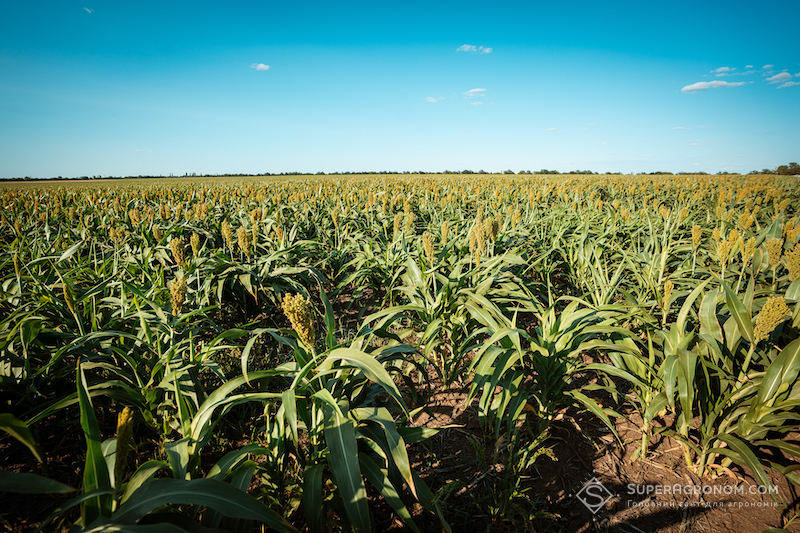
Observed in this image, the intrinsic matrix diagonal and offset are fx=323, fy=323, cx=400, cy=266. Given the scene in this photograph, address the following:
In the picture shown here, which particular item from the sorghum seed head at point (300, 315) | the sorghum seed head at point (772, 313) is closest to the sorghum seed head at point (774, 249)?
the sorghum seed head at point (772, 313)

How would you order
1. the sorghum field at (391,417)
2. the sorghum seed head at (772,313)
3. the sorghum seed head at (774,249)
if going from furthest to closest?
the sorghum seed head at (774,249) < the sorghum seed head at (772,313) < the sorghum field at (391,417)

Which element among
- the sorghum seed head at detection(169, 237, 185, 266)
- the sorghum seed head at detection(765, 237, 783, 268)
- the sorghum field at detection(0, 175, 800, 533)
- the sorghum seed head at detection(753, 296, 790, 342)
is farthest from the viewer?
the sorghum seed head at detection(169, 237, 185, 266)

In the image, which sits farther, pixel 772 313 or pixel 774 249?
pixel 774 249

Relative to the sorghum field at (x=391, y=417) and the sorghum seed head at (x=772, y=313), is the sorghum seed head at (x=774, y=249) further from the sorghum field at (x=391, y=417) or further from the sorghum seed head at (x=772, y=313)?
the sorghum seed head at (x=772, y=313)

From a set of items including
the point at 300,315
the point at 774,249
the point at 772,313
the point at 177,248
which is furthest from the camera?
the point at 177,248

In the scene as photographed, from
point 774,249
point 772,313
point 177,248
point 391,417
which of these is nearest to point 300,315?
point 391,417

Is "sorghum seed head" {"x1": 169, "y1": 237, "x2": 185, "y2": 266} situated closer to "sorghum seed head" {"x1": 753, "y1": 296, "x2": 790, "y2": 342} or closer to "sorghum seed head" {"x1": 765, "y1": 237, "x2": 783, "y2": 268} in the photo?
"sorghum seed head" {"x1": 753, "y1": 296, "x2": 790, "y2": 342}

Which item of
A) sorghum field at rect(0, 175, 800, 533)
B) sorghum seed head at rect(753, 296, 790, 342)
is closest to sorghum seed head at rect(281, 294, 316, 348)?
sorghum field at rect(0, 175, 800, 533)

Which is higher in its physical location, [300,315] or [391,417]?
[300,315]

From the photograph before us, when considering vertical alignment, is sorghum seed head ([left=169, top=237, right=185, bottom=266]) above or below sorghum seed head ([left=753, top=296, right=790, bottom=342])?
above

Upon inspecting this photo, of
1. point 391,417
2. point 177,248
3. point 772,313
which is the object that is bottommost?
point 391,417

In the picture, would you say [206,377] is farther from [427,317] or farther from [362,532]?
[362,532]

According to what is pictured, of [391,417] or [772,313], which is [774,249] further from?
[391,417]

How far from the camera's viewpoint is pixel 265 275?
3.52m
